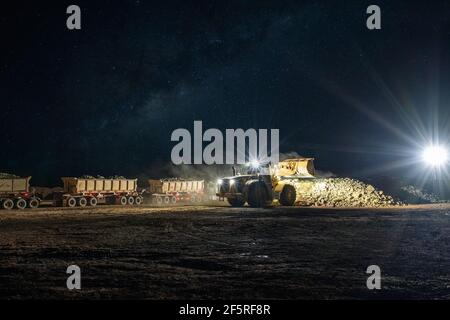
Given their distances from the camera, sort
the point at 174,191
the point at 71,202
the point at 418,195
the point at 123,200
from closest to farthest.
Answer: the point at 71,202 < the point at 418,195 < the point at 123,200 < the point at 174,191

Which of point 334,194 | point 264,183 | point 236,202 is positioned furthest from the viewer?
point 334,194

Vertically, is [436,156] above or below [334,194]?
above

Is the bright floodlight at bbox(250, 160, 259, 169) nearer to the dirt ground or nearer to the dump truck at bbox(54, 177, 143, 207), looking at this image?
the dirt ground

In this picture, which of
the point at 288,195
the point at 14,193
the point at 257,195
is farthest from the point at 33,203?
the point at 288,195

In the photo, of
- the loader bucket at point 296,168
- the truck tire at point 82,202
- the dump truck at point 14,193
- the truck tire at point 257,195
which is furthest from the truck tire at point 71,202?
the loader bucket at point 296,168

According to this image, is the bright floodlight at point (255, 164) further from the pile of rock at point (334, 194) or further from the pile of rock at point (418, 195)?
the pile of rock at point (418, 195)

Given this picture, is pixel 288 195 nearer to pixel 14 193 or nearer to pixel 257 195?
pixel 257 195

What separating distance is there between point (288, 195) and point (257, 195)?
2.44 metres

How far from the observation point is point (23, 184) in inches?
1075

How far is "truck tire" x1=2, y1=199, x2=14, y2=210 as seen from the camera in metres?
26.7

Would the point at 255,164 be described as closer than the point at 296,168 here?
Yes

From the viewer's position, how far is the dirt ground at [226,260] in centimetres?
649

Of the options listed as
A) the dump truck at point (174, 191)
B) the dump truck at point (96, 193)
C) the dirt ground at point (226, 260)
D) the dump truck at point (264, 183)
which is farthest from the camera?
the dump truck at point (174, 191)

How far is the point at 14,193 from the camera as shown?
88.7 feet
